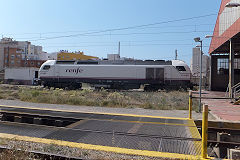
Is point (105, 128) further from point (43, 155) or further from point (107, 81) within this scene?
point (107, 81)

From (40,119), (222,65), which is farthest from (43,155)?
(222,65)

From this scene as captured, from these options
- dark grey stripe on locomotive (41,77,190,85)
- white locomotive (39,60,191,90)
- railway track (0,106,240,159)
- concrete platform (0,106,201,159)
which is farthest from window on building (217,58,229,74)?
concrete platform (0,106,201,159)

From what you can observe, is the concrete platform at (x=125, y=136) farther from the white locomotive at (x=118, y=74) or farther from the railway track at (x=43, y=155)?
the white locomotive at (x=118, y=74)

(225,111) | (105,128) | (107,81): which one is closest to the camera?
(105,128)

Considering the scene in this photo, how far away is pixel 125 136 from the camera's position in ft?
19.7

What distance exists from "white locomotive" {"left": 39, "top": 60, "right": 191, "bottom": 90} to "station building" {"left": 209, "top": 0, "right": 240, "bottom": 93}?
495 centimetres

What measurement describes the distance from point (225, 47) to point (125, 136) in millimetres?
21637

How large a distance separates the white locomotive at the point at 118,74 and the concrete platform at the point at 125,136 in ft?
56.9

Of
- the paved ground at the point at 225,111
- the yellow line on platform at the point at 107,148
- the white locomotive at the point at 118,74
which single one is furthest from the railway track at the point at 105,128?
the white locomotive at the point at 118,74

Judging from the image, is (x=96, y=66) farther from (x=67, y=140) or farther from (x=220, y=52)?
(x=67, y=140)

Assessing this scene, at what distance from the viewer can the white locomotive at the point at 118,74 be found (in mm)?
24516

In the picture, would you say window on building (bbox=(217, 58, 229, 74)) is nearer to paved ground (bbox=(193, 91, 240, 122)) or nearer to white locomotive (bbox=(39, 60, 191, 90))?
white locomotive (bbox=(39, 60, 191, 90))

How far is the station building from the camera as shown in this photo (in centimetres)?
1758

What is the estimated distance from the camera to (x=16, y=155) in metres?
4.23
